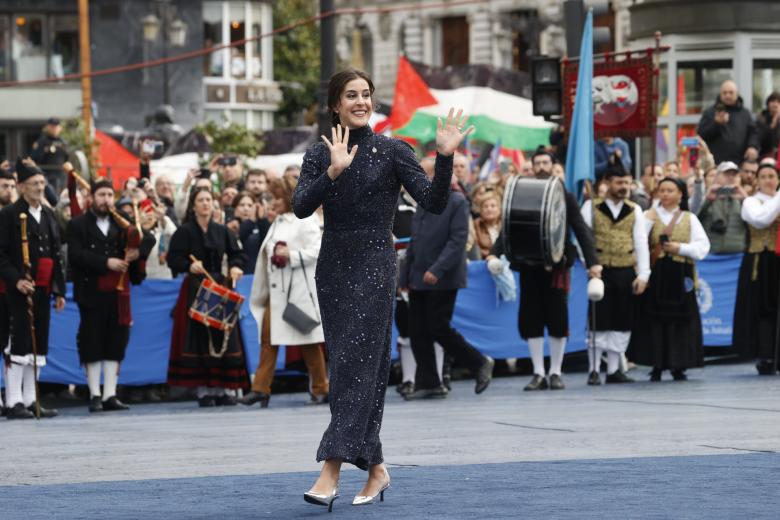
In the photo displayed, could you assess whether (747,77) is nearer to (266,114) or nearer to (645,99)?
(645,99)

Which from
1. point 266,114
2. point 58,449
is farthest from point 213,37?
point 58,449

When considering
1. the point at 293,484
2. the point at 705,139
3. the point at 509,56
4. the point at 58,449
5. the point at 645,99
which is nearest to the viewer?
the point at 293,484

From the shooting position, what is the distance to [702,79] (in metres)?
22.6

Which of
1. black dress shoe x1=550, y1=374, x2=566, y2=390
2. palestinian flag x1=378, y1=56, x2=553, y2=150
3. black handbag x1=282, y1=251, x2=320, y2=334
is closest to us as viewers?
black handbag x1=282, y1=251, x2=320, y2=334

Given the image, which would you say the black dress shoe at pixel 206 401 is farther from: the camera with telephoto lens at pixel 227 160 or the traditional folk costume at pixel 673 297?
the camera with telephoto lens at pixel 227 160

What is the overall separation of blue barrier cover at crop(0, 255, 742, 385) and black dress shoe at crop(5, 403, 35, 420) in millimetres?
1432

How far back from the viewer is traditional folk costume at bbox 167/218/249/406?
15008mm

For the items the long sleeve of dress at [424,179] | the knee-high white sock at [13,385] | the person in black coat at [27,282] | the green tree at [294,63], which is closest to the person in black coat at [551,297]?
the person in black coat at [27,282]

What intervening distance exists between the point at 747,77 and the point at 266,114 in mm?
45095

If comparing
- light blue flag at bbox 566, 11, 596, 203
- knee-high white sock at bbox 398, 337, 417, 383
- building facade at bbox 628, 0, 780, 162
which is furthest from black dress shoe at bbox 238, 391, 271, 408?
building facade at bbox 628, 0, 780, 162

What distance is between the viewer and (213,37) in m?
64.0

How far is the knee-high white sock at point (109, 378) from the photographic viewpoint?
590 inches

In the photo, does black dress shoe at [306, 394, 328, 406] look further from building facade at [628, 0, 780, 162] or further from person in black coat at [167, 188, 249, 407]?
building facade at [628, 0, 780, 162]

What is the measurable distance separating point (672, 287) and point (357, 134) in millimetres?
7990
